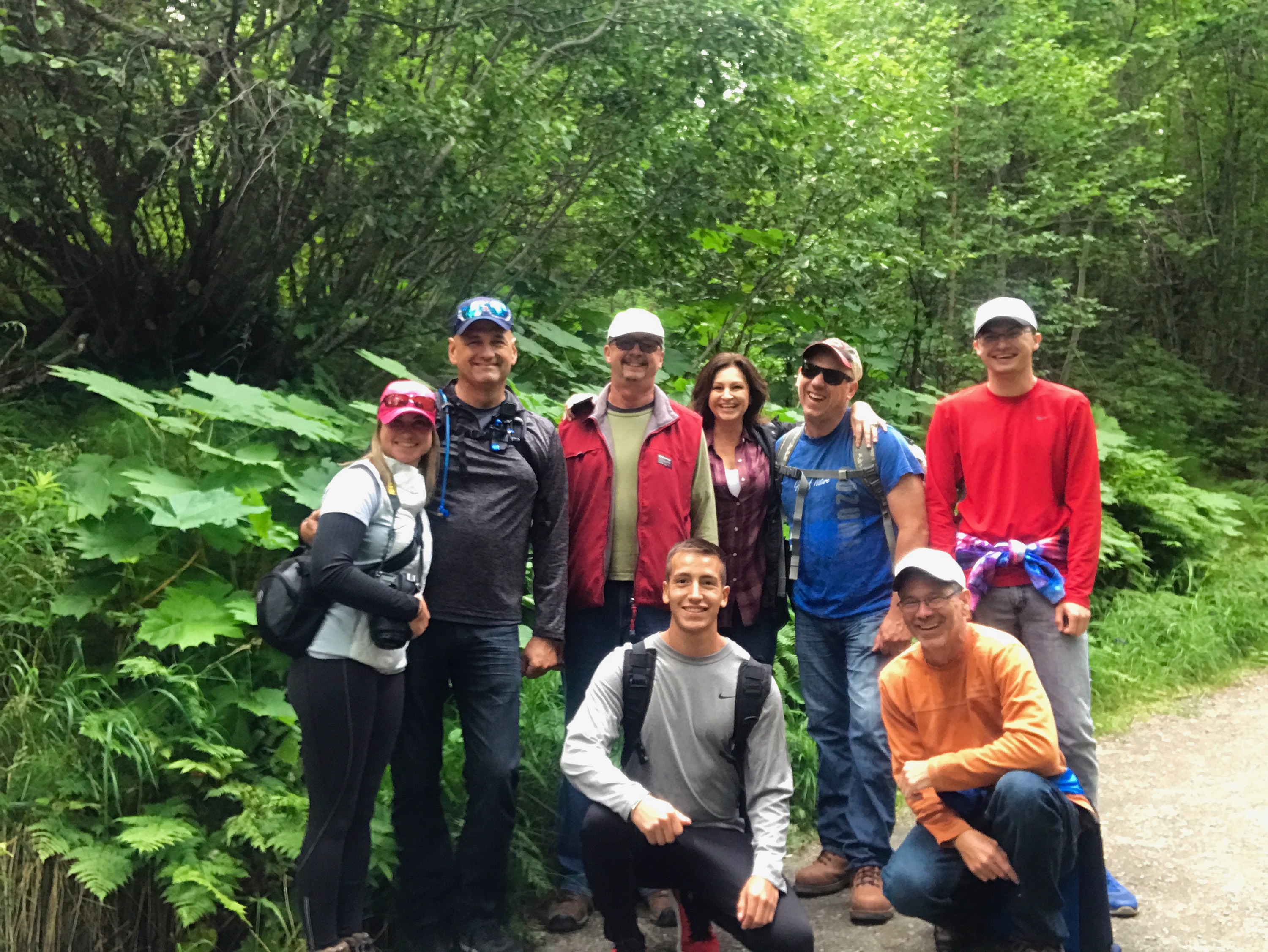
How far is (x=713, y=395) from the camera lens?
4547mm

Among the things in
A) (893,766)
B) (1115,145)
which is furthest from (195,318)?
(1115,145)

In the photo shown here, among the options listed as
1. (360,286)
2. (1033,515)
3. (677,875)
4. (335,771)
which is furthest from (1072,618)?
(360,286)

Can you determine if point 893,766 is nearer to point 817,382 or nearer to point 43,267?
point 817,382

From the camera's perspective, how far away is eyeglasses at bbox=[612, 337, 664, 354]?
4234 millimetres

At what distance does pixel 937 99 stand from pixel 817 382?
7.83 m

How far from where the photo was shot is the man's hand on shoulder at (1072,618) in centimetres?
388

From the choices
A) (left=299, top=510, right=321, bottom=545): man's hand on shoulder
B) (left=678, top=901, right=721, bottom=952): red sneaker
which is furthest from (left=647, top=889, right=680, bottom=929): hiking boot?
(left=299, top=510, right=321, bottom=545): man's hand on shoulder

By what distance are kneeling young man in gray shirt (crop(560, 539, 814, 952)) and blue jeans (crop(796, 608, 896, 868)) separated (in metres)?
0.77

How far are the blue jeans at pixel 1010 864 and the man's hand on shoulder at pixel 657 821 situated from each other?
87 cm

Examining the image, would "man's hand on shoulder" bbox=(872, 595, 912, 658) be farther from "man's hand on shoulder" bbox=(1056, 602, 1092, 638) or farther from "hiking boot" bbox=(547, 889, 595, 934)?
"hiking boot" bbox=(547, 889, 595, 934)

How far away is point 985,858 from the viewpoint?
3.50 m

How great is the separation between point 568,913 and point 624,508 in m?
1.54

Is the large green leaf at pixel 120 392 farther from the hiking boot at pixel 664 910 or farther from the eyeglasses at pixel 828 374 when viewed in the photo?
the hiking boot at pixel 664 910

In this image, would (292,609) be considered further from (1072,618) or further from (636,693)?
(1072,618)
